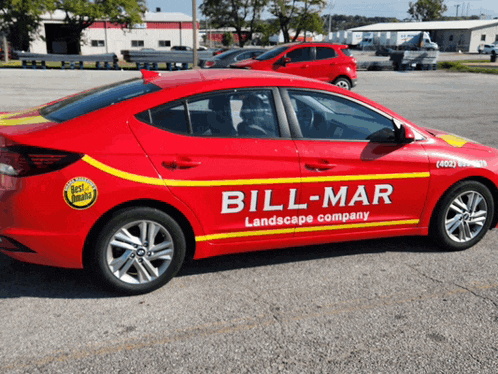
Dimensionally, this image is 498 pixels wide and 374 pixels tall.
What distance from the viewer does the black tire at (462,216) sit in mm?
4820

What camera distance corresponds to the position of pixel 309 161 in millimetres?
4227

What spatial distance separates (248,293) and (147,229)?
2.90 ft

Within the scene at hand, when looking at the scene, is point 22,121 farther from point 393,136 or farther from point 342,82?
point 342,82

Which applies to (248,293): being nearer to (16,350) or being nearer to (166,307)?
(166,307)

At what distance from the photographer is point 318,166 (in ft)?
13.9

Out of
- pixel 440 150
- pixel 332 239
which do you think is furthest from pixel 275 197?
pixel 440 150

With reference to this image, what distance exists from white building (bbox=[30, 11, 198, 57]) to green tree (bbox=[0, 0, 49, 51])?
33.4ft

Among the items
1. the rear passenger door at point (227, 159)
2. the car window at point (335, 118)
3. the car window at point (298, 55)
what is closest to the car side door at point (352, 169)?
the car window at point (335, 118)

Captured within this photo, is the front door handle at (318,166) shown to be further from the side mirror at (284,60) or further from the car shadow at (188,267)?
the side mirror at (284,60)

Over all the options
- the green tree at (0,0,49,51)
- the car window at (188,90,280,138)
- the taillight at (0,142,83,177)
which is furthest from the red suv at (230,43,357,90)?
the green tree at (0,0,49,51)

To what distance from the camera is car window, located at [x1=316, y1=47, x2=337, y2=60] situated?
18.2 meters

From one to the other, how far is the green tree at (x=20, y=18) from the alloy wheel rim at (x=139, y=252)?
4332 cm

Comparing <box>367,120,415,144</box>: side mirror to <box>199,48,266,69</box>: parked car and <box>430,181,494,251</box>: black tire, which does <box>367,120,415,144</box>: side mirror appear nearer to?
<box>430,181,494,251</box>: black tire

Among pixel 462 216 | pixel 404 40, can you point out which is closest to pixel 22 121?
pixel 462 216
